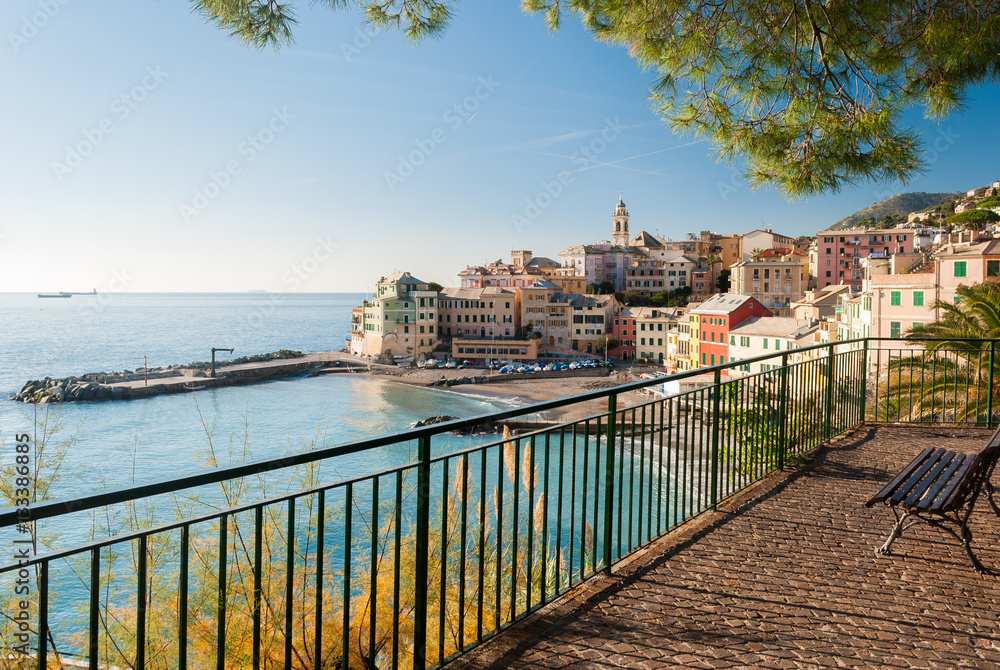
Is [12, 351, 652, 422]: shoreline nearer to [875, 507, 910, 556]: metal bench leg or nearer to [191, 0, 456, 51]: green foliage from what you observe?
[191, 0, 456, 51]: green foliage

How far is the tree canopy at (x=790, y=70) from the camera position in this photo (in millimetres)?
5441

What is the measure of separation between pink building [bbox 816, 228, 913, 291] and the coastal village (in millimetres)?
144

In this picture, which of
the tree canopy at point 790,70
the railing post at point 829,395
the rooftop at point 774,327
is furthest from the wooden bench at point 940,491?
the rooftop at point 774,327

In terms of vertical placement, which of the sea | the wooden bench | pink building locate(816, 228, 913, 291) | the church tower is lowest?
the sea

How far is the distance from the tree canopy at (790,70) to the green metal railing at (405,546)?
199 cm

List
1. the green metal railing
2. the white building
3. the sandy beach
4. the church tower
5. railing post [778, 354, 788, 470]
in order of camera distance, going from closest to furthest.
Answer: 1. the green metal railing
2. railing post [778, 354, 788, 470]
3. the white building
4. the sandy beach
5. the church tower

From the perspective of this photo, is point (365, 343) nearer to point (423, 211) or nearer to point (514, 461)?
point (423, 211)

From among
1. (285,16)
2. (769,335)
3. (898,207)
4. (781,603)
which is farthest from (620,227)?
(781,603)

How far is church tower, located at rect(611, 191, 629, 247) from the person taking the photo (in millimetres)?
102312

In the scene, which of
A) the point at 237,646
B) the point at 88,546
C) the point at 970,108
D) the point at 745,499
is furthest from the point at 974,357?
the point at 88,546

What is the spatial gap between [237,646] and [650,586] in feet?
8.19

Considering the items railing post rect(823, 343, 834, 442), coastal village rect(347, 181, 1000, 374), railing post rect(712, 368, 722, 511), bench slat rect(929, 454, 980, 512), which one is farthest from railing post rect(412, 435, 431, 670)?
coastal village rect(347, 181, 1000, 374)

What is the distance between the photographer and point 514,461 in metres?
3.02

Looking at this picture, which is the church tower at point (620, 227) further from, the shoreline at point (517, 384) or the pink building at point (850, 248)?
the shoreline at point (517, 384)
